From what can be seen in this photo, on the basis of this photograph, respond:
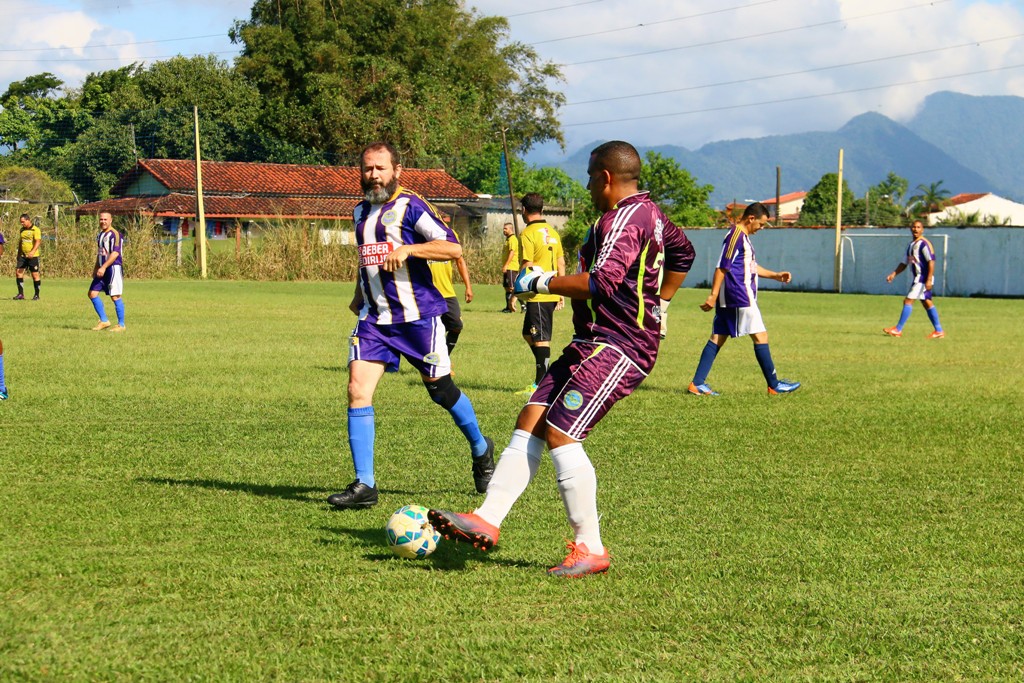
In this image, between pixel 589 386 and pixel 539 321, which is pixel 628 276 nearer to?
pixel 589 386

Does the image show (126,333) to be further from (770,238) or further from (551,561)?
(770,238)

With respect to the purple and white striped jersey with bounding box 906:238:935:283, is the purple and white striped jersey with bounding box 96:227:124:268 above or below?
above

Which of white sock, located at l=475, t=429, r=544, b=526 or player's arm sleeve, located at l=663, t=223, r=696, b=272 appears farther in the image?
player's arm sleeve, located at l=663, t=223, r=696, b=272

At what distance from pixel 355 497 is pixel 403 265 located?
4.37 ft

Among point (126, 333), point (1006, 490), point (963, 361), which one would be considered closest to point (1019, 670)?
point (1006, 490)

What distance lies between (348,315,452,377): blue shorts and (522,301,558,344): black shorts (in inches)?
213

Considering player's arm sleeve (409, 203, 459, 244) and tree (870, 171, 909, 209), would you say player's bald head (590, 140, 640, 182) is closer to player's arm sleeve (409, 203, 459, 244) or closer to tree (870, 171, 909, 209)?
player's arm sleeve (409, 203, 459, 244)

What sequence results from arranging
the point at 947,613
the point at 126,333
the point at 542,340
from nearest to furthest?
the point at 947,613, the point at 542,340, the point at 126,333

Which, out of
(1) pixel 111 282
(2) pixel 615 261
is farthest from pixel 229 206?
(2) pixel 615 261

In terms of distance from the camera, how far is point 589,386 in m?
5.00

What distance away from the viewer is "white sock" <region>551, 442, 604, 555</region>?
16.4 feet

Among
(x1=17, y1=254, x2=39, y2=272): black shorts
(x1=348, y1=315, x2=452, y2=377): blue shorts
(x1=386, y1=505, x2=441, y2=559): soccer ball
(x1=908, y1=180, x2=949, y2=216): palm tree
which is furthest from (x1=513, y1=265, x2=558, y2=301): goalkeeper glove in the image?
(x1=908, y1=180, x2=949, y2=216): palm tree

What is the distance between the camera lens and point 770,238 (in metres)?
46.6

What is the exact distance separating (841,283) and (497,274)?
42.5 feet
